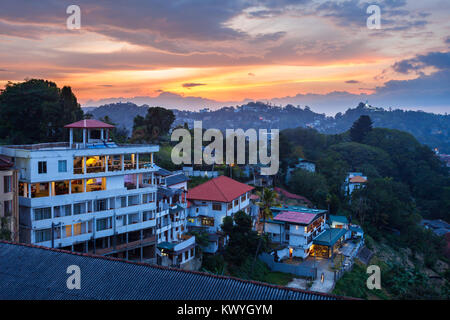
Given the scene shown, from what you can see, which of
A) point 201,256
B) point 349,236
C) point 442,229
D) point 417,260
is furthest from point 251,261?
point 442,229

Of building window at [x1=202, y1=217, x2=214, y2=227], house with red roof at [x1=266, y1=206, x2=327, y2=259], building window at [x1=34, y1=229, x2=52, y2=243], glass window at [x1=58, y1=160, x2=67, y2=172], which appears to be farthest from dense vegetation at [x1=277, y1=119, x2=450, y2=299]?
glass window at [x1=58, y1=160, x2=67, y2=172]

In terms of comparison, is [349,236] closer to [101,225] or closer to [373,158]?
[101,225]

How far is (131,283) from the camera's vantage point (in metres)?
13.8

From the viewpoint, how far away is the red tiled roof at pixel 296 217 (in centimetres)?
3522

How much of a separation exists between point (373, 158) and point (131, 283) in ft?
230

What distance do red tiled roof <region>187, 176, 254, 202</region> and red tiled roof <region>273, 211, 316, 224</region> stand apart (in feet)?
13.4

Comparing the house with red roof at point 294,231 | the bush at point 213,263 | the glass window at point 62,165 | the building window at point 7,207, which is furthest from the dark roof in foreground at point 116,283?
the house with red roof at point 294,231

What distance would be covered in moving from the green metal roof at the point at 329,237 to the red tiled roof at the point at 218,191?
7940 mm

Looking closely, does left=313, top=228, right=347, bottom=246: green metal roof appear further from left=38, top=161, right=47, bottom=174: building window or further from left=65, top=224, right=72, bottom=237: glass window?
left=38, top=161, right=47, bottom=174: building window

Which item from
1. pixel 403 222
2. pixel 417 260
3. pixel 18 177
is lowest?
pixel 417 260

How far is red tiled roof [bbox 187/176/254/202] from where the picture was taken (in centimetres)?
3453

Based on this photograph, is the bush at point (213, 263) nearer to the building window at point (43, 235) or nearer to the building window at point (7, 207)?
the building window at point (43, 235)

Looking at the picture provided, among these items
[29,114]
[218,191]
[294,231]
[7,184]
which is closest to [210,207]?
[218,191]

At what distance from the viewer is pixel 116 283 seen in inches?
545
